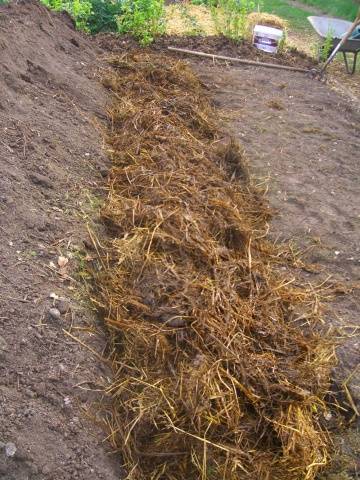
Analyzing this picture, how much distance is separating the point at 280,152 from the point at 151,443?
3544 millimetres

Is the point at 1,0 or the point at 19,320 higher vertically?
the point at 1,0

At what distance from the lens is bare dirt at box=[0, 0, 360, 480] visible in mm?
2371

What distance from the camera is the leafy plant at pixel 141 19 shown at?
26.1 feet

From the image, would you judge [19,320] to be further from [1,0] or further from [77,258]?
[1,0]

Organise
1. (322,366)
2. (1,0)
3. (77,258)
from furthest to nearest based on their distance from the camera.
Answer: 1. (1,0)
2. (77,258)
3. (322,366)

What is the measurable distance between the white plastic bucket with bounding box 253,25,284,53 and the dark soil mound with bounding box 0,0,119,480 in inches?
158

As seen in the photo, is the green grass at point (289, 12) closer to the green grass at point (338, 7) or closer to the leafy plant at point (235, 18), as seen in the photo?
the green grass at point (338, 7)

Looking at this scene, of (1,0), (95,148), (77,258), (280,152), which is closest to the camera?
(77,258)

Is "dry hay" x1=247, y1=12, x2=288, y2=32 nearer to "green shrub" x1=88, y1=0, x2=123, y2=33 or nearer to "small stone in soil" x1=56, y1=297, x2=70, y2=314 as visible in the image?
"green shrub" x1=88, y1=0, x2=123, y2=33

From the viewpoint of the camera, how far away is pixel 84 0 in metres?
8.36

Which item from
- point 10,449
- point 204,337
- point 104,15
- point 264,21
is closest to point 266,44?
point 264,21

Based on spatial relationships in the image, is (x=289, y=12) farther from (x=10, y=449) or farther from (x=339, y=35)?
(x=10, y=449)

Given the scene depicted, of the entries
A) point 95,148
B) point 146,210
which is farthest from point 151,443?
point 95,148

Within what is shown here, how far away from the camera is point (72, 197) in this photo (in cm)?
374
